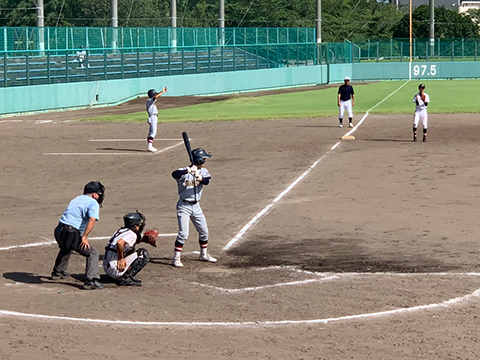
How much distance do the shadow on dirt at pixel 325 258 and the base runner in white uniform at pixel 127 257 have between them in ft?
5.92

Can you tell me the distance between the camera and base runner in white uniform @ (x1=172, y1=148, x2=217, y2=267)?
12703mm

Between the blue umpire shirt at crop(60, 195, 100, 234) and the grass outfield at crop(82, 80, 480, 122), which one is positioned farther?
the grass outfield at crop(82, 80, 480, 122)

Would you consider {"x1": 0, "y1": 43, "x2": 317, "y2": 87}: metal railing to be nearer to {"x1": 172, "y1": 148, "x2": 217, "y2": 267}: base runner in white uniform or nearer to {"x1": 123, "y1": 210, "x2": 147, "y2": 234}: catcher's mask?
{"x1": 172, "y1": 148, "x2": 217, "y2": 267}: base runner in white uniform

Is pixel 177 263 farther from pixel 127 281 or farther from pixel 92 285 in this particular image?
pixel 92 285

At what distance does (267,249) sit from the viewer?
1380cm

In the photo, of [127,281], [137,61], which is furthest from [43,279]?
[137,61]

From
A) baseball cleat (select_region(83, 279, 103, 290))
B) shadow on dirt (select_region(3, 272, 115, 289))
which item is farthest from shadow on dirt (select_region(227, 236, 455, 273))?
baseball cleat (select_region(83, 279, 103, 290))

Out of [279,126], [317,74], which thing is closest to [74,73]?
[279,126]

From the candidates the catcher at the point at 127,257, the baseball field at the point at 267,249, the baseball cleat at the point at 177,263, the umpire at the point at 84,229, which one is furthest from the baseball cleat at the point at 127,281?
the baseball cleat at the point at 177,263

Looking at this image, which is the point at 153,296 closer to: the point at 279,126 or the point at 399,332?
the point at 399,332

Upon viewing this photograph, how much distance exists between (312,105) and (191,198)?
32.0 metres

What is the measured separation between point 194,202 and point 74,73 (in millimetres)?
32993

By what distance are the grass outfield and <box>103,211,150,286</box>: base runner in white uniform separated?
24.3 m

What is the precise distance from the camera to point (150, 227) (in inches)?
620
